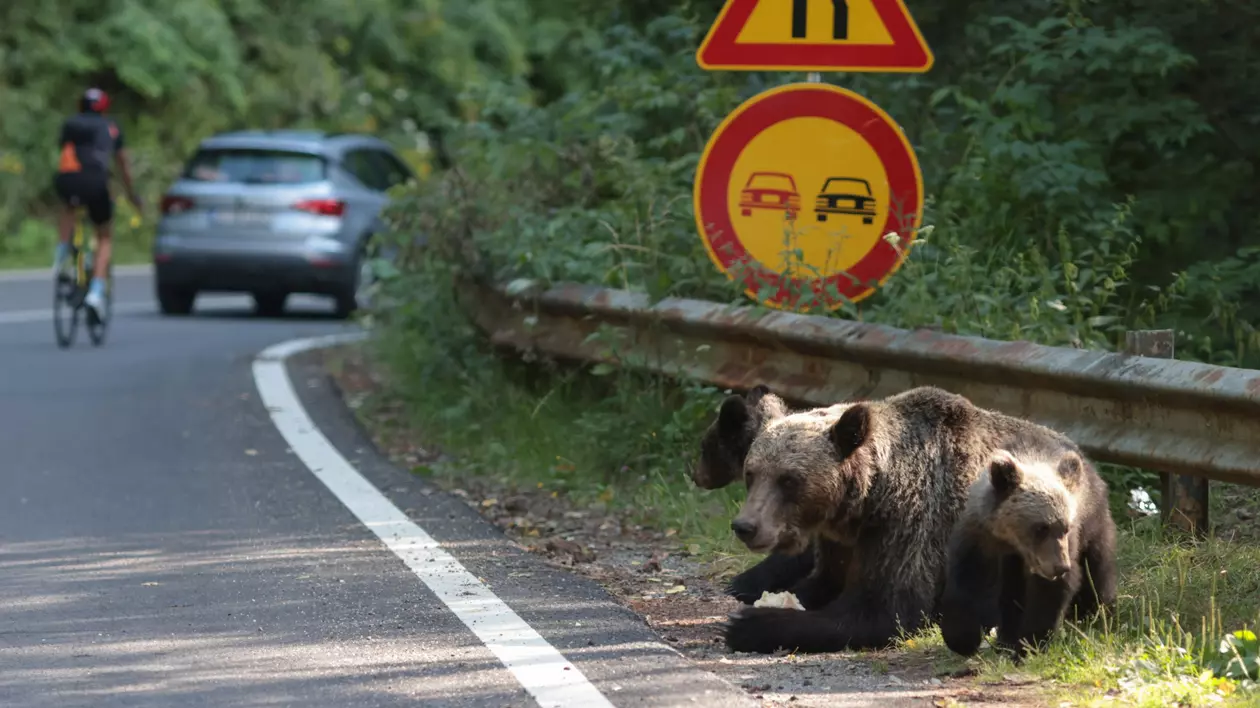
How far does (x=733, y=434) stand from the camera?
6.40 m

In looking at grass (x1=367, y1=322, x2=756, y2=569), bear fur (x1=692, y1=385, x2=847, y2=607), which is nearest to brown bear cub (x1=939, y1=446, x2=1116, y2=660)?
bear fur (x1=692, y1=385, x2=847, y2=607)

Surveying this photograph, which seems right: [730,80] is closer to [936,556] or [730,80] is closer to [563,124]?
[563,124]

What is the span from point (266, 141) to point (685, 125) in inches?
354

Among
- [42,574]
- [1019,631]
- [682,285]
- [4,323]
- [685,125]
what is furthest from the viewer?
[4,323]

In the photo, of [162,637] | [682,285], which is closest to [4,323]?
[682,285]

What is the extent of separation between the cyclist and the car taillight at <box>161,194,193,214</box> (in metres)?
3.13

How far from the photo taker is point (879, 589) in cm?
558

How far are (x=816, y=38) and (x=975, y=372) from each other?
1.68 metres

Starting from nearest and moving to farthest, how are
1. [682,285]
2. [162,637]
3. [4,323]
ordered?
1. [162,637]
2. [682,285]
3. [4,323]

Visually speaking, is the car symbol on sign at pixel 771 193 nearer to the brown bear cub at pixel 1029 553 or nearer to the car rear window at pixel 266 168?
the brown bear cub at pixel 1029 553

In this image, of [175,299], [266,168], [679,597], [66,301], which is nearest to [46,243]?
[175,299]

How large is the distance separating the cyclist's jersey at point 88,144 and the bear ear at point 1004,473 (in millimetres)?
12939

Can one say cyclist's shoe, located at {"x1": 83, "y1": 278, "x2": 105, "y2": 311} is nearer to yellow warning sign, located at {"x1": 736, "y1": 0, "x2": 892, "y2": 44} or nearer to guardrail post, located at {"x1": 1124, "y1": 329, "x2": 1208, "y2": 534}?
yellow warning sign, located at {"x1": 736, "y1": 0, "x2": 892, "y2": 44}

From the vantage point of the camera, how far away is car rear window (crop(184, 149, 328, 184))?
20.1 metres
